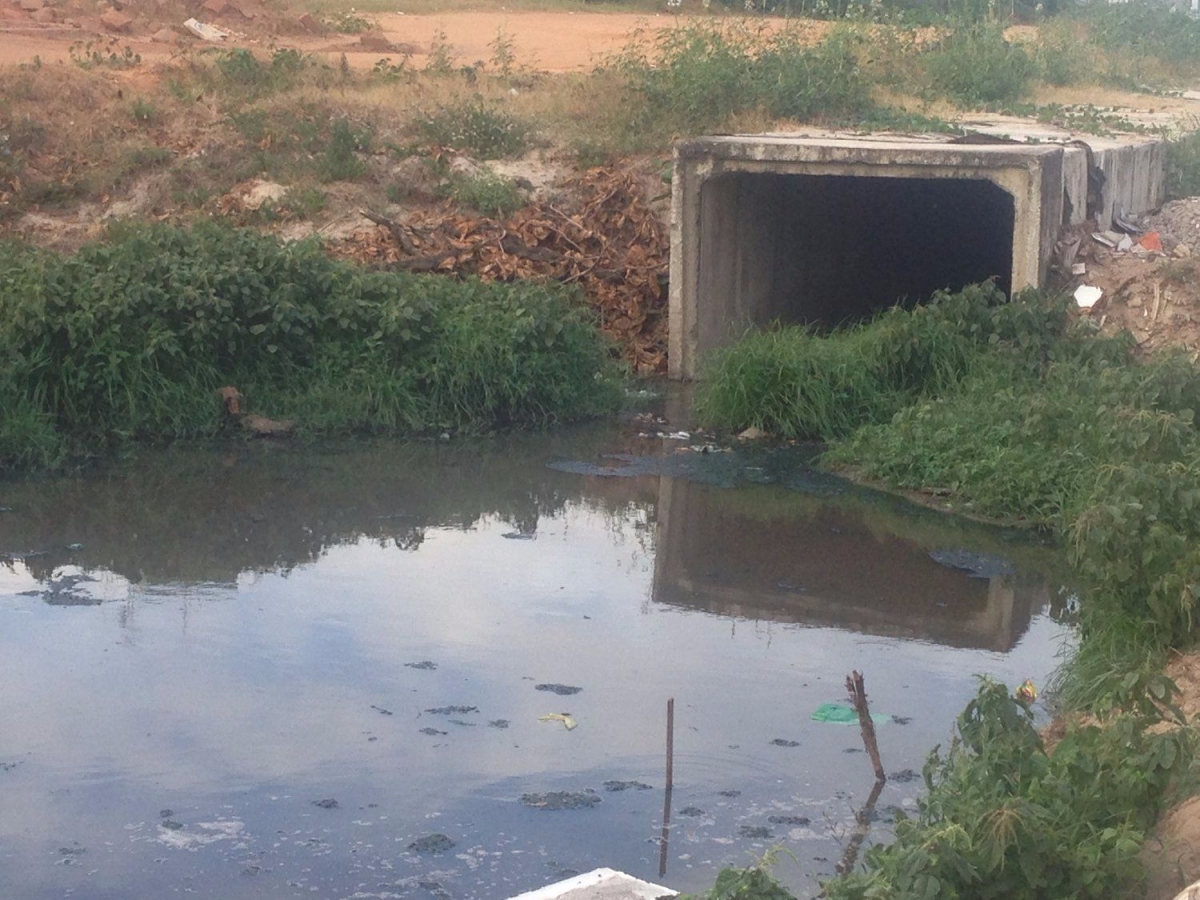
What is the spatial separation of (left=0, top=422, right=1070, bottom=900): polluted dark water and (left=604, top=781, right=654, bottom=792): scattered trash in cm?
2

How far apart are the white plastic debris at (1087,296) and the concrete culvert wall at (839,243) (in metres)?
2.22

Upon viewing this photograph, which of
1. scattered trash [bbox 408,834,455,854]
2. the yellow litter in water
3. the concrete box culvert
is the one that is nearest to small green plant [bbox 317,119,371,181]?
the concrete box culvert

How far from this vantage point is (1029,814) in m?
4.02

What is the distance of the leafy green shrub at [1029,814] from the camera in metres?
3.95

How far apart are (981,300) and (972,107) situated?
6.23 meters

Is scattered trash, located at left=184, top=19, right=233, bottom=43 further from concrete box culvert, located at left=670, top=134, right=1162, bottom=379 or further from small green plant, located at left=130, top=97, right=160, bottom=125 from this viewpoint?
concrete box culvert, located at left=670, top=134, right=1162, bottom=379

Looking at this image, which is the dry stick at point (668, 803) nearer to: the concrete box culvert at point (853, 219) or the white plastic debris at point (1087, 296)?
the concrete box culvert at point (853, 219)

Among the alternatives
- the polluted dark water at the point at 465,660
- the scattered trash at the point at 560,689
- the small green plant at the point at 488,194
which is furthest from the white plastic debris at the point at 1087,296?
the scattered trash at the point at 560,689

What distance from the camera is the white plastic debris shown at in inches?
459

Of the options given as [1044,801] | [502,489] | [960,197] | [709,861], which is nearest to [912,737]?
[709,861]

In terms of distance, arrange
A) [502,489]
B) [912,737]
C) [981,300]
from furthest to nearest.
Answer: [981,300] < [502,489] < [912,737]

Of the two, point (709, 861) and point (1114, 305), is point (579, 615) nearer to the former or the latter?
point (709, 861)

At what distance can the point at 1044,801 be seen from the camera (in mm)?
4414

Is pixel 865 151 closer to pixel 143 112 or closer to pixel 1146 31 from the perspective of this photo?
pixel 143 112
